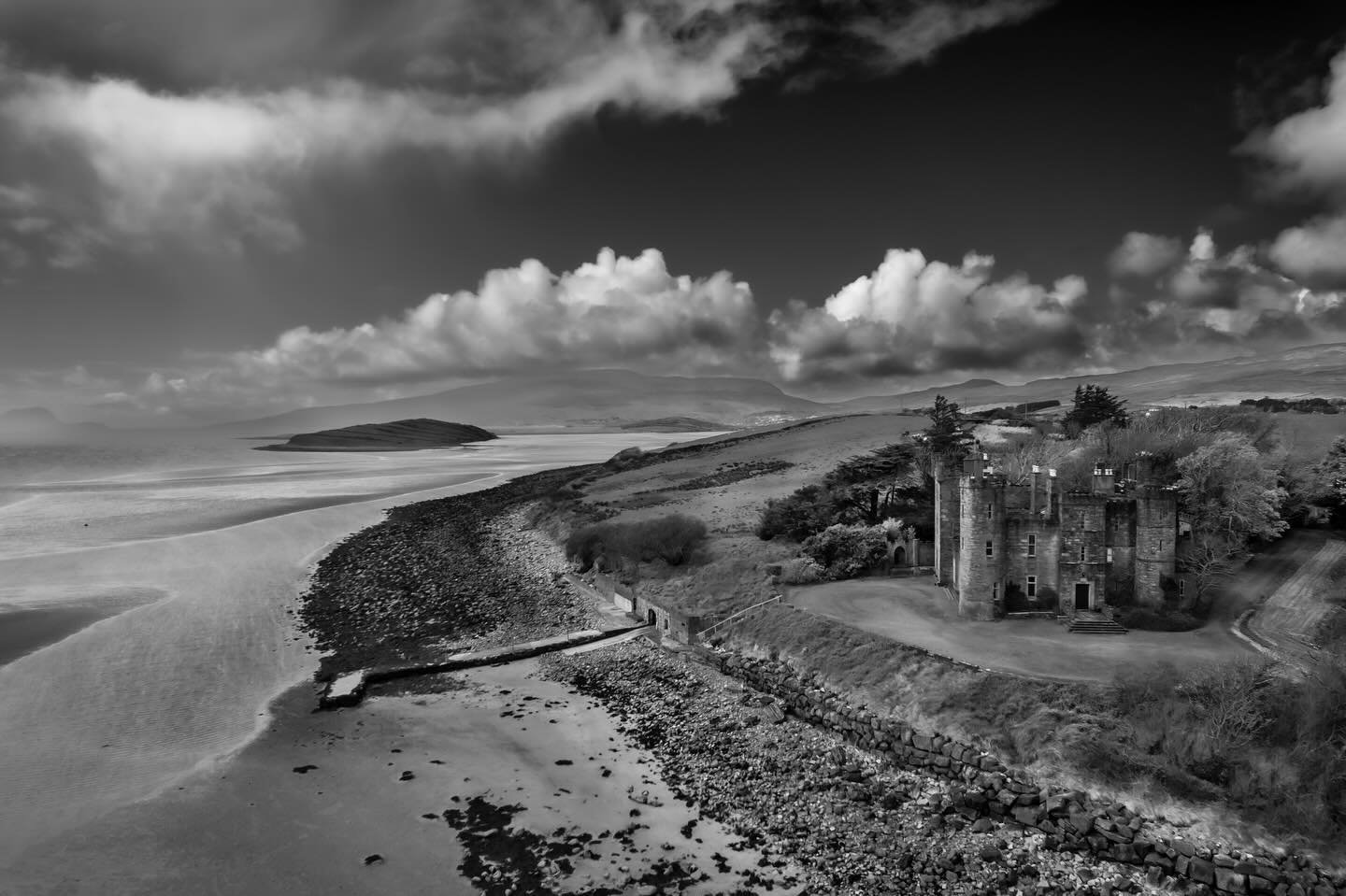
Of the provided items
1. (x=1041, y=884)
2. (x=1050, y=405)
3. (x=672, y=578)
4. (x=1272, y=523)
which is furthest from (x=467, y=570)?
(x=1050, y=405)

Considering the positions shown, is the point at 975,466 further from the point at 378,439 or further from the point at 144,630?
the point at 378,439

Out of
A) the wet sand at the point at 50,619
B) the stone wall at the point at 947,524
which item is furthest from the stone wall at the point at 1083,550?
the wet sand at the point at 50,619

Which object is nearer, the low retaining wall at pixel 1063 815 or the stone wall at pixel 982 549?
the low retaining wall at pixel 1063 815

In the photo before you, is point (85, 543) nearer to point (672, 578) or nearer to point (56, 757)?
point (56, 757)

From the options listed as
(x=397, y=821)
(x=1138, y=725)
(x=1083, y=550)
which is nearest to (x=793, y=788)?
(x=1138, y=725)

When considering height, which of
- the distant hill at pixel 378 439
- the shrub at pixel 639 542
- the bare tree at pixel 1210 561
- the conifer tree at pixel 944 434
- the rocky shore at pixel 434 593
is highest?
the conifer tree at pixel 944 434

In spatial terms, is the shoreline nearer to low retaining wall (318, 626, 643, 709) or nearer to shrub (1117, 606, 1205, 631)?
Answer: low retaining wall (318, 626, 643, 709)

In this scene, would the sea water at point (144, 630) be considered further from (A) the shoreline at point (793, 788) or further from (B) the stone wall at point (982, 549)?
(B) the stone wall at point (982, 549)

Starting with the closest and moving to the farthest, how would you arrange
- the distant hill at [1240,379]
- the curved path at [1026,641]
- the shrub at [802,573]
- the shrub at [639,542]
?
the curved path at [1026,641]
the shrub at [802,573]
the shrub at [639,542]
the distant hill at [1240,379]
